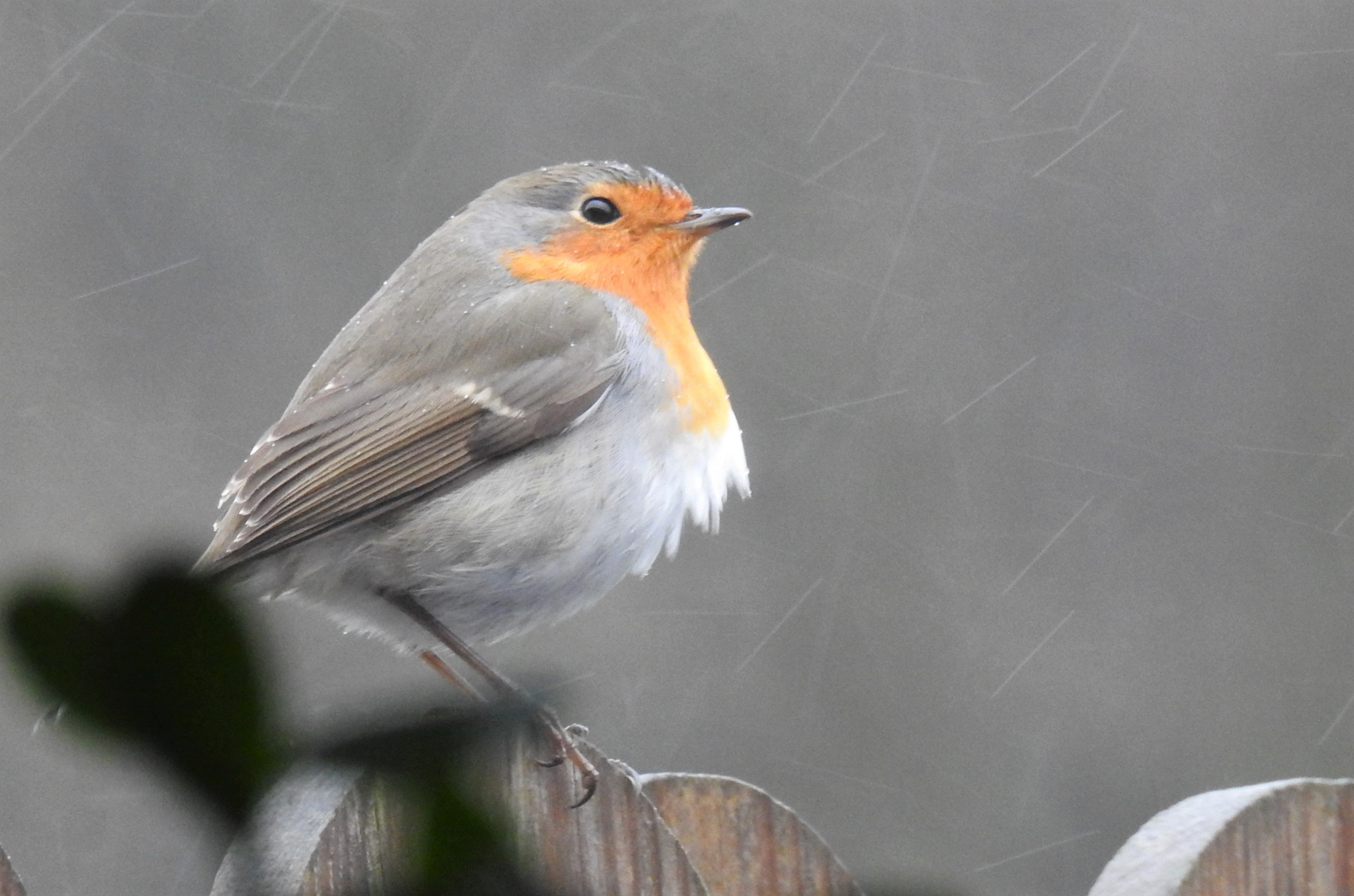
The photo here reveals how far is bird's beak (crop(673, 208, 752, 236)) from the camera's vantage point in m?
2.39

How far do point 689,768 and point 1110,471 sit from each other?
1.40 meters

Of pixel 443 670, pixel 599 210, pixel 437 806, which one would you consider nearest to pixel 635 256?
pixel 599 210

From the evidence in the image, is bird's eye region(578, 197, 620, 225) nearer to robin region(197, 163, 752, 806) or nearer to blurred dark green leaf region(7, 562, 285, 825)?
robin region(197, 163, 752, 806)

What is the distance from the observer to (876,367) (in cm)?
442

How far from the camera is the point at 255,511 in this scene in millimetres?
1991

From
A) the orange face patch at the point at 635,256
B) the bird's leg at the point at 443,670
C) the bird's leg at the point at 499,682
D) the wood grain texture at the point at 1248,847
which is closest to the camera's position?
the bird's leg at the point at 499,682

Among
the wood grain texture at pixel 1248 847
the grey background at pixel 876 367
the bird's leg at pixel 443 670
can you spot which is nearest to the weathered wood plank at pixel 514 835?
the wood grain texture at pixel 1248 847

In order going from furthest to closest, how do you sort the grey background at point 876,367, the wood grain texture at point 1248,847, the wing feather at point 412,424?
the grey background at point 876,367 < the wing feather at point 412,424 < the wood grain texture at point 1248,847

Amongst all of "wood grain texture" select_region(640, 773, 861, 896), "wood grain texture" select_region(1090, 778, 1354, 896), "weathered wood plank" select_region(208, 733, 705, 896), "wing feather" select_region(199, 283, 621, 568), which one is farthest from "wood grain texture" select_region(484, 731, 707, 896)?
Answer: "wing feather" select_region(199, 283, 621, 568)

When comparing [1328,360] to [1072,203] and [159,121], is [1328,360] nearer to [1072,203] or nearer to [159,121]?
[1072,203]

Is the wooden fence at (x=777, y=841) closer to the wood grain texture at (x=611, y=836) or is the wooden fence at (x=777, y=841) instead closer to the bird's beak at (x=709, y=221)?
the wood grain texture at (x=611, y=836)

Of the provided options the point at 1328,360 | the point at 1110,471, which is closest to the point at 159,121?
the point at 1110,471

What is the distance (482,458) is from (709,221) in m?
0.54

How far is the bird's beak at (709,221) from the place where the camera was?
7.84 ft
